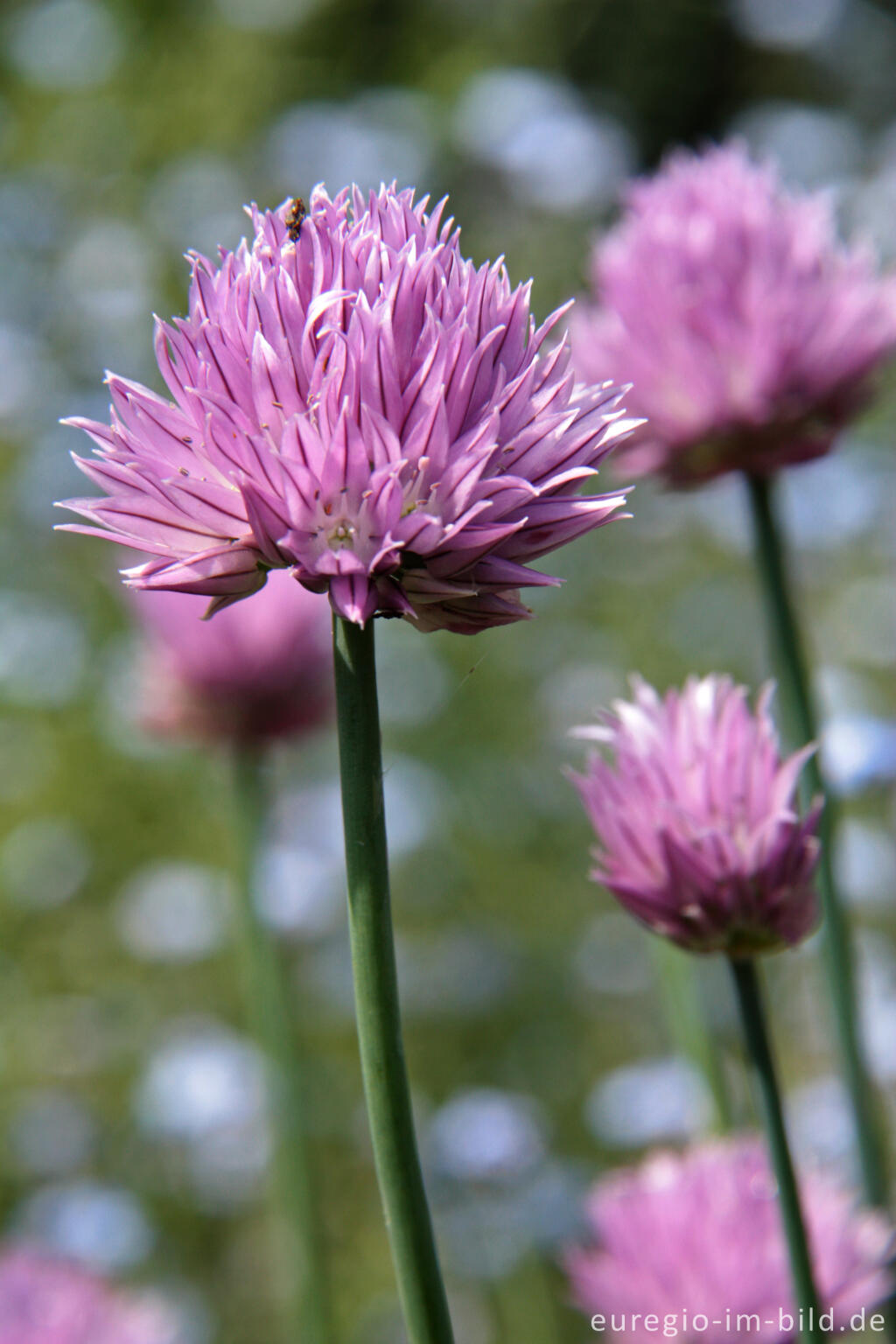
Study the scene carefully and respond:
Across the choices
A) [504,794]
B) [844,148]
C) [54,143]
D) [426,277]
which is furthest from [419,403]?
[844,148]

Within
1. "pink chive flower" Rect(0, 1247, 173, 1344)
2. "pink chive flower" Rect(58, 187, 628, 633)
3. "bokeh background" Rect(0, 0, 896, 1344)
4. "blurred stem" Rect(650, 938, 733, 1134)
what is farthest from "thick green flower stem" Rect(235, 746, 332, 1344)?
"pink chive flower" Rect(58, 187, 628, 633)

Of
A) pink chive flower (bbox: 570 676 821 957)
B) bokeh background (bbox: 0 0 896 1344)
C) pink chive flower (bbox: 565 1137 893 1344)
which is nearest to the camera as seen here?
pink chive flower (bbox: 570 676 821 957)

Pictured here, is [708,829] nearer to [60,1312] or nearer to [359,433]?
[359,433]

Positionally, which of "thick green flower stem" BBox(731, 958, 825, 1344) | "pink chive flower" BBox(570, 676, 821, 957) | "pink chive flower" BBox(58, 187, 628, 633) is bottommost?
"thick green flower stem" BBox(731, 958, 825, 1344)

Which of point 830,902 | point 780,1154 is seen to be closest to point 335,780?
point 830,902

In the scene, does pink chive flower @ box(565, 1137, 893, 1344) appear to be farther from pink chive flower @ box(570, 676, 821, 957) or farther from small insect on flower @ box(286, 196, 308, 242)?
small insect on flower @ box(286, 196, 308, 242)

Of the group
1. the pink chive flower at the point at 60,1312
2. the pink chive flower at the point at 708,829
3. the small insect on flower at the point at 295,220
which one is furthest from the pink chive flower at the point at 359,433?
the pink chive flower at the point at 60,1312
